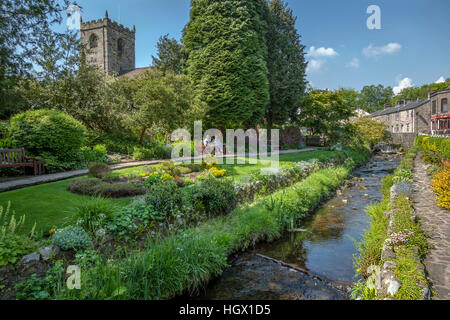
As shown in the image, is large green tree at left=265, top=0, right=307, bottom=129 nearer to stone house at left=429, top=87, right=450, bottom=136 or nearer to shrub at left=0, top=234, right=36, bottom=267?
shrub at left=0, top=234, right=36, bottom=267

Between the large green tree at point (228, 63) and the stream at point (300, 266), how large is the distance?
13.2 metres

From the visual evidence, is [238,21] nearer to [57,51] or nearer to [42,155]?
[57,51]

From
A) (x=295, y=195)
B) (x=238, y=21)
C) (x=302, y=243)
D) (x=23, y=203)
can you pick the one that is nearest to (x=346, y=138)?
(x=238, y=21)

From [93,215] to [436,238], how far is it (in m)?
6.78

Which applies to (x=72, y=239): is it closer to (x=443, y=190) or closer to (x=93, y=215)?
(x=93, y=215)

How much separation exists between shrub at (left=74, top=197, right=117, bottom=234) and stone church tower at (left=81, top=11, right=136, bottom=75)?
3742cm

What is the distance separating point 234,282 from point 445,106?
152 ft

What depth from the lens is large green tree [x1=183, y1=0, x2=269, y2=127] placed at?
792 inches

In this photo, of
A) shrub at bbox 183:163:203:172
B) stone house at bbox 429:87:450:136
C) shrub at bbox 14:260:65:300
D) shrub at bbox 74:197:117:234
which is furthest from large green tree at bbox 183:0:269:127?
stone house at bbox 429:87:450:136

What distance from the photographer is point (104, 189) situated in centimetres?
717

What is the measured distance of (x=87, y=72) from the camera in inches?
602

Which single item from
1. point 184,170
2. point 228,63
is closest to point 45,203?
point 184,170

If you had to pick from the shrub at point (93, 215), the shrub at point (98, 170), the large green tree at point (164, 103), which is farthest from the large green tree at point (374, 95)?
the shrub at point (93, 215)

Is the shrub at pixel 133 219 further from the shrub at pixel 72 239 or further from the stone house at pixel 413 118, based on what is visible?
the stone house at pixel 413 118
